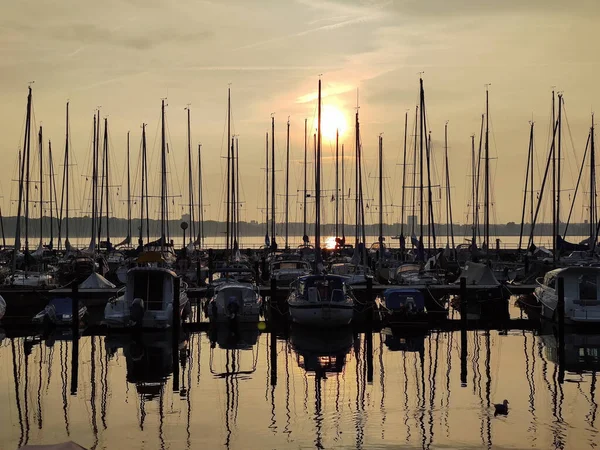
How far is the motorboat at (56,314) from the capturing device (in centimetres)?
4338

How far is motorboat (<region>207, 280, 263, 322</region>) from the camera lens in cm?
4338

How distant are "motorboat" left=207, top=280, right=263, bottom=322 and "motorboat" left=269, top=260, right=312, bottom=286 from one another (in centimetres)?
968

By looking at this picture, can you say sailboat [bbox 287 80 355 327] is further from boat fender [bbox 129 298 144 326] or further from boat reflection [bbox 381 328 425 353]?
boat fender [bbox 129 298 144 326]


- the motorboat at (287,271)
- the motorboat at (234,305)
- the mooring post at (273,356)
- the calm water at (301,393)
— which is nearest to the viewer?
the calm water at (301,393)

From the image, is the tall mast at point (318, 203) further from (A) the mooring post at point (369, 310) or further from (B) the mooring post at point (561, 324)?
(B) the mooring post at point (561, 324)

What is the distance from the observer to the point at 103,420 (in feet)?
83.4

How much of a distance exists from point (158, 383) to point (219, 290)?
13.5m

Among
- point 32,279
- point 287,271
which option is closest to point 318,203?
point 287,271

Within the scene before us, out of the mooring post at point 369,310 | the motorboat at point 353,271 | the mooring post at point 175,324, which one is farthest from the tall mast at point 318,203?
the mooring post at point 175,324

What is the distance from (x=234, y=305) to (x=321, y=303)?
4363 millimetres

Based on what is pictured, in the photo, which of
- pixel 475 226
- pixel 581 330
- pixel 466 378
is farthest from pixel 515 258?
pixel 466 378

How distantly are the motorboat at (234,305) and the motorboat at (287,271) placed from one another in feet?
31.8

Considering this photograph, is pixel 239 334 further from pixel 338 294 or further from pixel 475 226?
pixel 475 226

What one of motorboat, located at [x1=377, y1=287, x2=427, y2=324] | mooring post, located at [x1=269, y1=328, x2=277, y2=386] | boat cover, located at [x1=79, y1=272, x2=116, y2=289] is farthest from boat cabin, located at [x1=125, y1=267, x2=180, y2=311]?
motorboat, located at [x1=377, y1=287, x2=427, y2=324]
